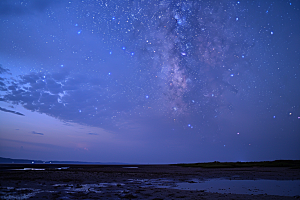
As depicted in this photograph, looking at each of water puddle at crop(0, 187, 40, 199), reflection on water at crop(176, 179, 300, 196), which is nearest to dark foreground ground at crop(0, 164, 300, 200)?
water puddle at crop(0, 187, 40, 199)

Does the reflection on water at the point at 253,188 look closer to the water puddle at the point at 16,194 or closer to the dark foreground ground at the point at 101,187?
the dark foreground ground at the point at 101,187

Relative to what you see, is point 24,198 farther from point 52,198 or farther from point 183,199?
point 183,199

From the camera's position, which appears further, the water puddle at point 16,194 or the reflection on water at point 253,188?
the reflection on water at point 253,188

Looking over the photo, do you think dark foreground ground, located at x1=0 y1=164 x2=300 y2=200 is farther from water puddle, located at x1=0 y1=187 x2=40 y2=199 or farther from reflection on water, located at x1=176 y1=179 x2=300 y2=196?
reflection on water, located at x1=176 y1=179 x2=300 y2=196

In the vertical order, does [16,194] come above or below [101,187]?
above

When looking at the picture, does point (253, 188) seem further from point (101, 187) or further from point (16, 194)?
point (16, 194)

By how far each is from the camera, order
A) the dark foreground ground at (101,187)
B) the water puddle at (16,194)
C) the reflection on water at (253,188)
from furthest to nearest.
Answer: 1. the reflection on water at (253,188)
2. the dark foreground ground at (101,187)
3. the water puddle at (16,194)

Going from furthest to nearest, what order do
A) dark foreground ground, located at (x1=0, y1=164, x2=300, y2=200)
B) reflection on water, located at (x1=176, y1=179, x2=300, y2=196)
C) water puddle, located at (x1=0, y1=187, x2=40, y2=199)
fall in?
1. reflection on water, located at (x1=176, y1=179, x2=300, y2=196)
2. dark foreground ground, located at (x1=0, y1=164, x2=300, y2=200)
3. water puddle, located at (x1=0, y1=187, x2=40, y2=199)

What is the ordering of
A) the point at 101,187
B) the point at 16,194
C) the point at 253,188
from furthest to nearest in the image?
the point at 101,187 → the point at 253,188 → the point at 16,194

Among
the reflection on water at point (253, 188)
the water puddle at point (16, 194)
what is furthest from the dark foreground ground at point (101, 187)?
the reflection on water at point (253, 188)

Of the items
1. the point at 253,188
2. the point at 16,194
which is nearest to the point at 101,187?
the point at 16,194

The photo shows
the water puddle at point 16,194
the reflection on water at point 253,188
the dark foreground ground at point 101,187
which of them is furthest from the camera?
the reflection on water at point 253,188

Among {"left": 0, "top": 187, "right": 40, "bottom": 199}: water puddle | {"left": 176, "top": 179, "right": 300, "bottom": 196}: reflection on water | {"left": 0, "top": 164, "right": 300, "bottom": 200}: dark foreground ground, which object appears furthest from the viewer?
{"left": 176, "top": 179, "right": 300, "bottom": 196}: reflection on water

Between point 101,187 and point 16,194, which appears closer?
point 16,194
